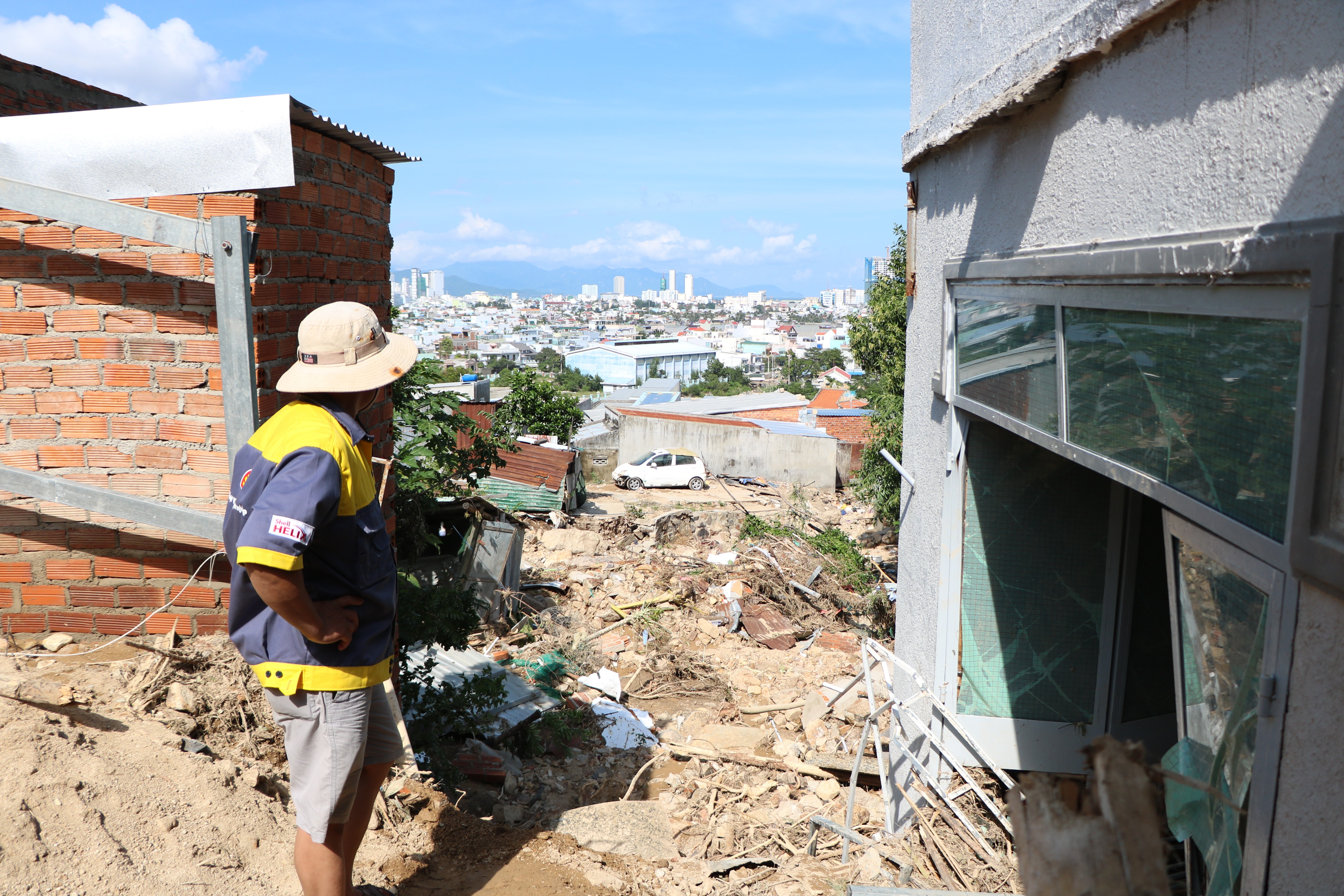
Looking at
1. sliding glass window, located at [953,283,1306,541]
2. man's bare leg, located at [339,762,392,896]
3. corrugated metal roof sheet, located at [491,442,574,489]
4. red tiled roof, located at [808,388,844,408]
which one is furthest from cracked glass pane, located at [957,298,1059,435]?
red tiled roof, located at [808,388,844,408]

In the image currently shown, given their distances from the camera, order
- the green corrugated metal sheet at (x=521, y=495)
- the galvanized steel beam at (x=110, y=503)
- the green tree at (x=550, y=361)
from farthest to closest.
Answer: the green tree at (x=550, y=361), the green corrugated metal sheet at (x=521, y=495), the galvanized steel beam at (x=110, y=503)

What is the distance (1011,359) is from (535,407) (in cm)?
1670

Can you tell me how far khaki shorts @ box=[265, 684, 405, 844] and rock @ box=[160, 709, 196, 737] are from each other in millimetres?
954

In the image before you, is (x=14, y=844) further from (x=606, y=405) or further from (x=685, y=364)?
(x=685, y=364)

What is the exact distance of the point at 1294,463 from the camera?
1.65 m

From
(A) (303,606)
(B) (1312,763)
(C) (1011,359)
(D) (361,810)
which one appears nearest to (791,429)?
(C) (1011,359)

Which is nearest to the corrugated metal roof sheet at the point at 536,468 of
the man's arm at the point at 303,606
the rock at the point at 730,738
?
the rock at the point at 730,738

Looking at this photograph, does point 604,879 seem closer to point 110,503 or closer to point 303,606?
point 303,606

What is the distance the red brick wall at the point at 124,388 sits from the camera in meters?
3.40

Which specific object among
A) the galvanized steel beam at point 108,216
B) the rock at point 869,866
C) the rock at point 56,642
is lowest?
the rock at point 869,866

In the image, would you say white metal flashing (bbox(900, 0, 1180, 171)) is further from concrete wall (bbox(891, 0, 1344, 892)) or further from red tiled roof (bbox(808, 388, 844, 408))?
red tiled roof (bbox(808, 388, 844, 408))

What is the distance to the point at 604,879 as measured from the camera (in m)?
3.67

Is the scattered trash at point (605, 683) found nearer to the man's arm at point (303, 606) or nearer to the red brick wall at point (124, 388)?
the red brick wall at point (124, 388)

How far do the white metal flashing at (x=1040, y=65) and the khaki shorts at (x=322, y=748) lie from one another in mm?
2848
